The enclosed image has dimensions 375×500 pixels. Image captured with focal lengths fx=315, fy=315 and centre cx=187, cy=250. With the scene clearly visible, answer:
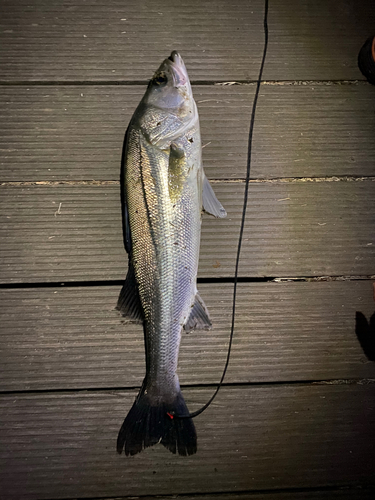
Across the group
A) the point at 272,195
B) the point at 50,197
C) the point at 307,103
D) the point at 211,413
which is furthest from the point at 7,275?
the point at 307,103

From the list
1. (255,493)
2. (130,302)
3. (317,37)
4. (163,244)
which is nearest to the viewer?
(163,244)

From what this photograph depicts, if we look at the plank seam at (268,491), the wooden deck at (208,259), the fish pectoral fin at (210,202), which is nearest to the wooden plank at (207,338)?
the wooden deck at (208,259)

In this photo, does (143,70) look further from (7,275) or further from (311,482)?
(311,482)

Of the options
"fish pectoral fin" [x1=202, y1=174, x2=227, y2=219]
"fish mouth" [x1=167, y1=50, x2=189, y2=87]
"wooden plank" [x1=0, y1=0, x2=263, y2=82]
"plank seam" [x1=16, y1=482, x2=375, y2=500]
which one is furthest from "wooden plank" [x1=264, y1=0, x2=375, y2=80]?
"plank seam" [x1=16, y1=482, x2=375, y2=500]

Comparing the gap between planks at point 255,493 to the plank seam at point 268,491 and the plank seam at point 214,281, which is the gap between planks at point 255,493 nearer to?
the plank seam at point 268,491

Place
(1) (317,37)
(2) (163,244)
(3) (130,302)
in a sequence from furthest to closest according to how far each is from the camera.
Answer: (1) (317,37) < (3) (130,302) < (2) (163,244)

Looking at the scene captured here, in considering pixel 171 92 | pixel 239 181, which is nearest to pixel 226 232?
pixel 239 181

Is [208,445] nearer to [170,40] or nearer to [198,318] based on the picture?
[198,318]
